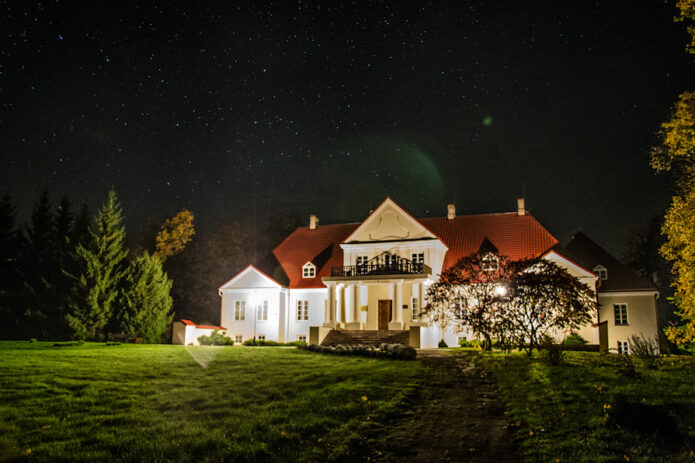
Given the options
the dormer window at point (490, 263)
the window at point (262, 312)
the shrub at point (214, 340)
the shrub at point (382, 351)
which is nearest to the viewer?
the shrub at point (382, 351)

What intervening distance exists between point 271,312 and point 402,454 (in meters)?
30.2

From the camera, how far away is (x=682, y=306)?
1847 cm

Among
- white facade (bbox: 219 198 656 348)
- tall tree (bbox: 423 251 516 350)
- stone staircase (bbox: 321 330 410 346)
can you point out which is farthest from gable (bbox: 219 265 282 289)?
tall tree (bbox: 423 251 516 350)

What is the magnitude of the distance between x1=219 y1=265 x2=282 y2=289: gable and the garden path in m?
24.7

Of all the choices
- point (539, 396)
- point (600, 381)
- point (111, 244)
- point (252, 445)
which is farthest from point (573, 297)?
point (111, 244)

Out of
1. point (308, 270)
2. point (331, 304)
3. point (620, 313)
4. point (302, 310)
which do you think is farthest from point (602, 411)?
point (308, 270)

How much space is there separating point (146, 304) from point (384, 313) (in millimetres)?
16025

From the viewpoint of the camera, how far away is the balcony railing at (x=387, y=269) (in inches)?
1373

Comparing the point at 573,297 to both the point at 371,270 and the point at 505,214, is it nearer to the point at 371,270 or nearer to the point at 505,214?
the point at 371,270

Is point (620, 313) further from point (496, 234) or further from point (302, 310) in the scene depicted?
point (302, 310)

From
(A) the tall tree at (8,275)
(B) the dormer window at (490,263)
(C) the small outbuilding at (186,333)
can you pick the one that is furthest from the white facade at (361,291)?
(A) the tall tree at (8,275)

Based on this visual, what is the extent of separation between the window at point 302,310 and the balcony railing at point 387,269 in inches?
145

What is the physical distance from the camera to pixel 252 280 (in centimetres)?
3944

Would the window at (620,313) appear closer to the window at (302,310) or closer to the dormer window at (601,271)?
the dormer window at (601,271)
